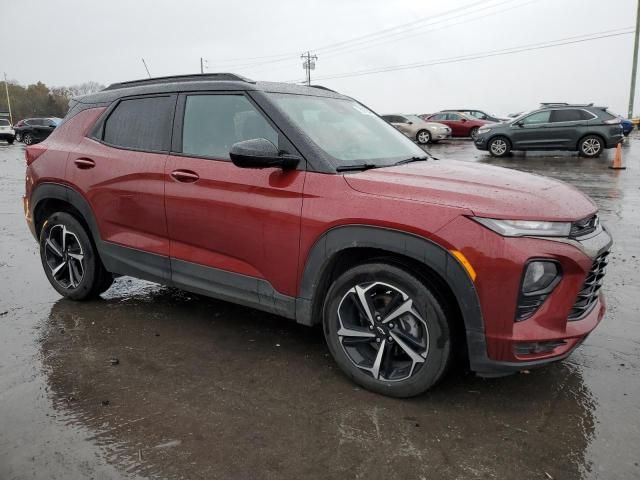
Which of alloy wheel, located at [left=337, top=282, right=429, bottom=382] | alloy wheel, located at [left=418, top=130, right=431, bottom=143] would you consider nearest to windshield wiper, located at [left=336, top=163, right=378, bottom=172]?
alloy wheel, located at [left=337, top=282, right=429, bottom=382]

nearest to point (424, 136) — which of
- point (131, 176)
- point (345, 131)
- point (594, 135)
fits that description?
point (594, 135)

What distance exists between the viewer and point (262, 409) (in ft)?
9.20

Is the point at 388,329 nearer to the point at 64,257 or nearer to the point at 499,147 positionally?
the point at 64,257

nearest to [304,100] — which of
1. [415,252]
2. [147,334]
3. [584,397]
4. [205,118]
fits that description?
[205,118]

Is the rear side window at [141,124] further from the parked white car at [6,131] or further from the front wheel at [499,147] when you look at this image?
the parked white car at [6,131]

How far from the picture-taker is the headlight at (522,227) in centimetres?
248

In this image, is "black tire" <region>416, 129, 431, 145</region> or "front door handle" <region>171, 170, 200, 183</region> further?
"black tire" <region>416, 129, 431, 145</region>

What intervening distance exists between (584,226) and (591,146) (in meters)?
Result: 15.6

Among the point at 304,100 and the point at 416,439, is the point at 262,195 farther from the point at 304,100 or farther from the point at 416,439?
the point at 416,439

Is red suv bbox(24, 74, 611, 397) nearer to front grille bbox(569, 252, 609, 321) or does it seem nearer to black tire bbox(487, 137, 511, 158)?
front grille bbox(569, 252, 609, 321)

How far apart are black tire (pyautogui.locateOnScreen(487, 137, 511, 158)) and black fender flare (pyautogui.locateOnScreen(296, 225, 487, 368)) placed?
16094 mm

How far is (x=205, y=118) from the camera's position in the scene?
141 inches

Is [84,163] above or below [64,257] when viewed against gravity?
above

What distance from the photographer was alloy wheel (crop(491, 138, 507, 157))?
17.5 m
